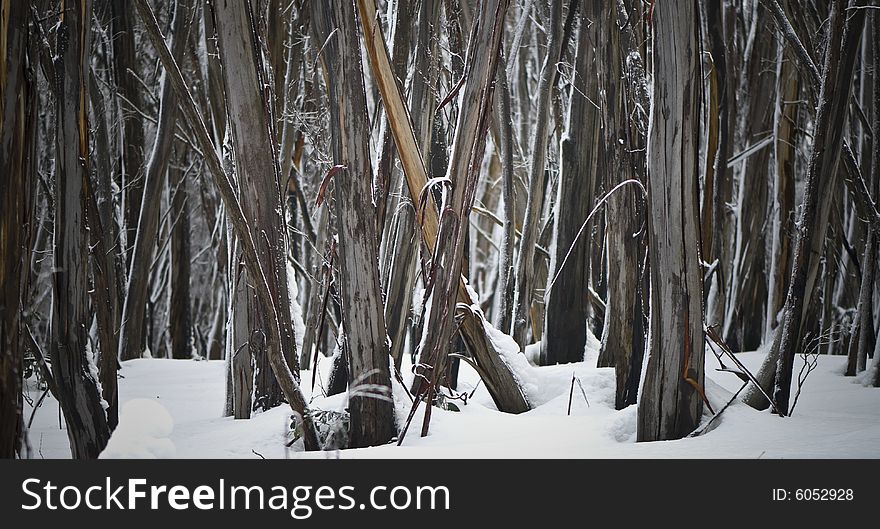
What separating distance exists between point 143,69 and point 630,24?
681 cm

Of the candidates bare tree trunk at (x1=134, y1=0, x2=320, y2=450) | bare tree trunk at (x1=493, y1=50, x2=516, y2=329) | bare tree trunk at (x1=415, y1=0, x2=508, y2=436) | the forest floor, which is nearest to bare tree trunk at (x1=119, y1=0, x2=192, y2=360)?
the forest floor

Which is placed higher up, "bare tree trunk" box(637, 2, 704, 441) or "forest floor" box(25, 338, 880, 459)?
"bare tree trunk" box(637, 2, 704, 441)

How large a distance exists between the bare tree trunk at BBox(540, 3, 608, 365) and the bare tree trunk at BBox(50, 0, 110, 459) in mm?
2558

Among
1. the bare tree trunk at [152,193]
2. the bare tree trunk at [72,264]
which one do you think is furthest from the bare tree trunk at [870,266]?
the bare tree trunk at [152,193]

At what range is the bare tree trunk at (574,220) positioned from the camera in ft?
13.1

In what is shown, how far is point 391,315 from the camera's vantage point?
357cm

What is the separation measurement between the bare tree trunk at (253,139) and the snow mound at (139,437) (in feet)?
1.64

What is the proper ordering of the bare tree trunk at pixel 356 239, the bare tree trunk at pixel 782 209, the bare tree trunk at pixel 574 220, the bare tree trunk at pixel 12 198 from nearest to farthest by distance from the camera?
1. the bare tree trunk at pixel 12 198
2. the bare tree trunk at pixel 356 239
3. the bare tree trunk at pixel 782 209
4. the bare tree trunk at pixel 574 220

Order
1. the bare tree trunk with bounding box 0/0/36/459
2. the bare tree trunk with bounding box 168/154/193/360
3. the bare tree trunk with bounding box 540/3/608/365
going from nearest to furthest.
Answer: the bare tree trunk with bounding box 0/0/36/459 → the bare tree trunk with bounding box 540/3/608/365 → the bare tree trunk with bounding box 168/154/193/360

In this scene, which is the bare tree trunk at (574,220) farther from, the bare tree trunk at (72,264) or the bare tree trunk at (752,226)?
the bare tree trunk at (72,264)

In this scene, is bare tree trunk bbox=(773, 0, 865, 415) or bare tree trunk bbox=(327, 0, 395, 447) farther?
bare tree trunk bbox=(773, 0, 865, 415)

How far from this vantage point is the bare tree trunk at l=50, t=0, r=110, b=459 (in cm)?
228

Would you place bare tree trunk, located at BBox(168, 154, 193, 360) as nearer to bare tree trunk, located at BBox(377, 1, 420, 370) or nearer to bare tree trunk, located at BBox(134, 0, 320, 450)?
bare tree trunk, located at BBox(377, 1, 420, 370)

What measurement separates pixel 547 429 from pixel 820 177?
152 centimetres
